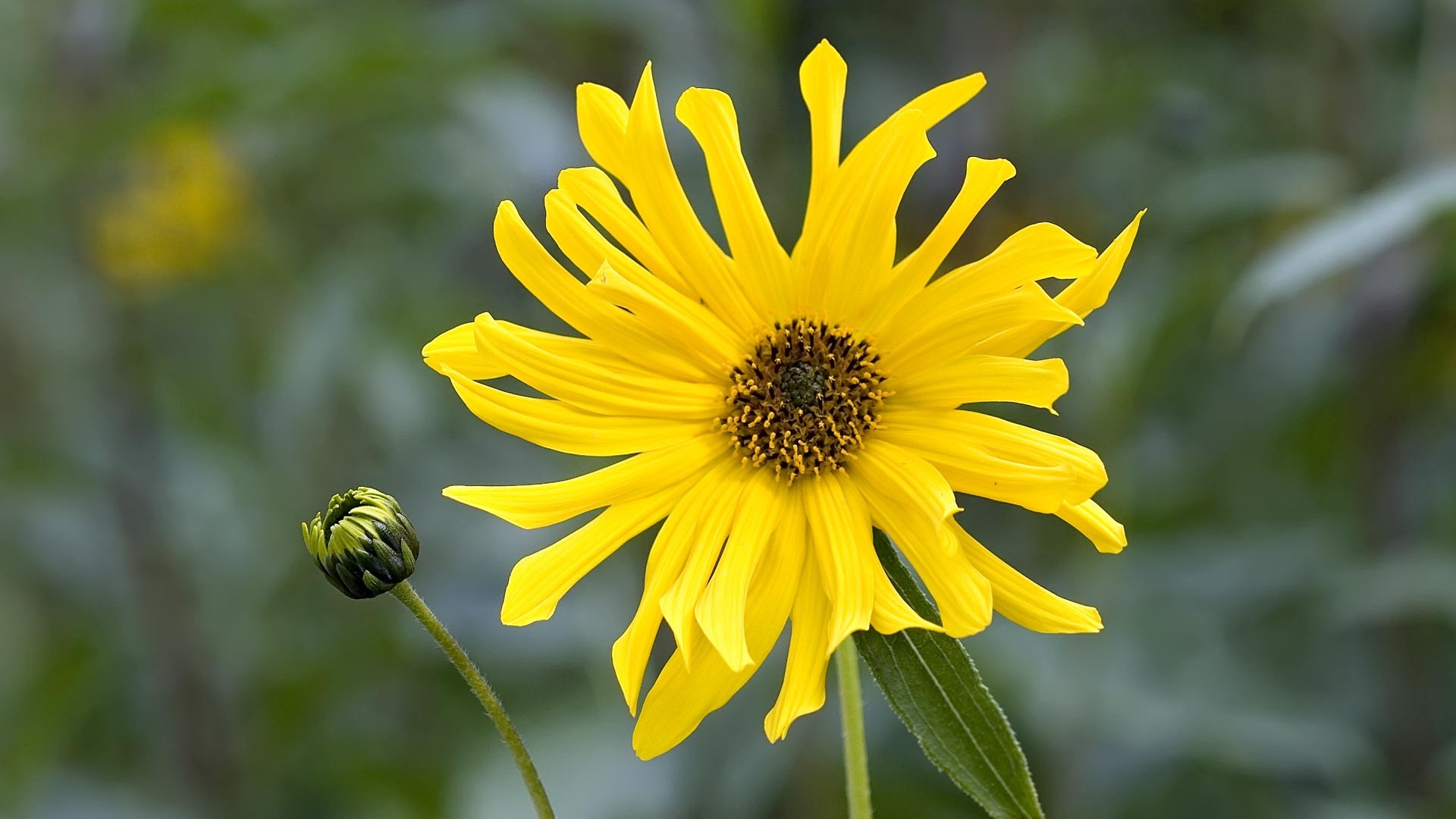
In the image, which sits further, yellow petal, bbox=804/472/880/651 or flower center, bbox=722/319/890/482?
flower center, bbox=722/319/890/482

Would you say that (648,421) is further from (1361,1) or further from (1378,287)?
(1361,1)

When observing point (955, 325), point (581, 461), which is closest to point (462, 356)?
A: point (955, 325)

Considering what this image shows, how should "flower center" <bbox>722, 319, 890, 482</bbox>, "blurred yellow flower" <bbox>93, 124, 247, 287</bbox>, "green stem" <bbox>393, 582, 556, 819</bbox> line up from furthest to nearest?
"blurred yellow flower" <bbox>93, 124, 247, 287</bbox>, "flower center" <bbox>722, 319, 890, 482</bbox>, "green stem" <bbox>393, 582, 556, 819</bbox>

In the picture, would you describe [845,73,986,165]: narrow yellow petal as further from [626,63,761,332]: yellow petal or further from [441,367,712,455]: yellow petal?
[441,367,712,455]: yellow petal

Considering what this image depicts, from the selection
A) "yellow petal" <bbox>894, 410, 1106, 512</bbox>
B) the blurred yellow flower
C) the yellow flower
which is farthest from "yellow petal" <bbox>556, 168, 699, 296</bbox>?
the blurred yellow flower

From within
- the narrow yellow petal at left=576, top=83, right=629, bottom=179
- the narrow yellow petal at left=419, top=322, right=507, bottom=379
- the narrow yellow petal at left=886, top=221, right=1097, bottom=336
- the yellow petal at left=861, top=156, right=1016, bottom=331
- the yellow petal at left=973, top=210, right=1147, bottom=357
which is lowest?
the narrow yellow petal at left=419, top=322, right=507, bottom=379

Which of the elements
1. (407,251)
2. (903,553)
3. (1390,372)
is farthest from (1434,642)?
(407,251)
